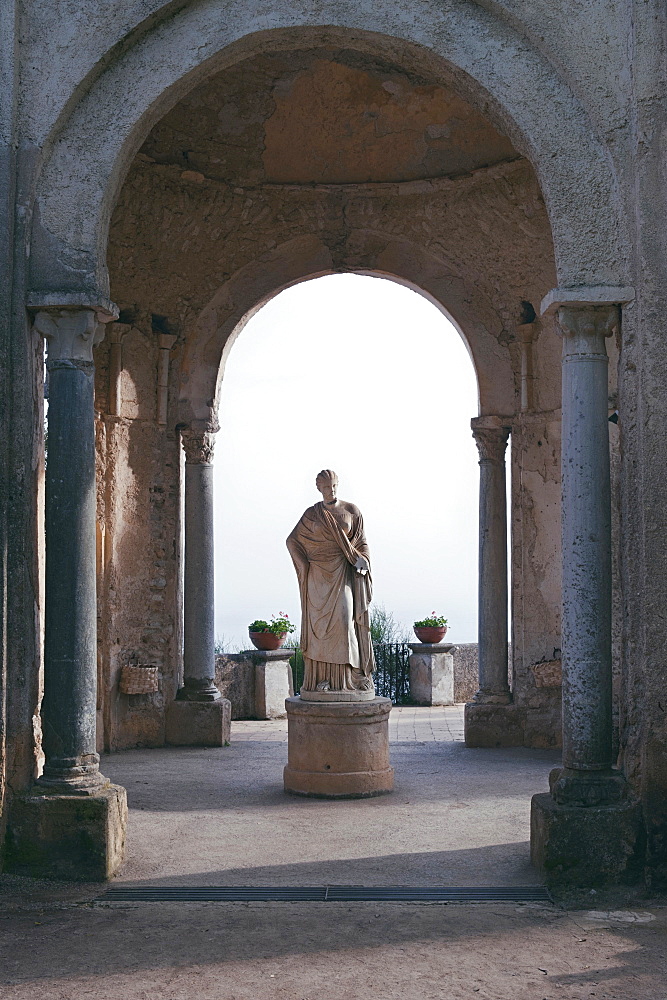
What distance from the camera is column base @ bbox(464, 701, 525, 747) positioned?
34.3ft

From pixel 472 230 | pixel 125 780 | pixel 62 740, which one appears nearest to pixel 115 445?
pixel 125 780

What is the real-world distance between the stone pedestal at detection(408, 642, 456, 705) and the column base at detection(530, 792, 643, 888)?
7853mm

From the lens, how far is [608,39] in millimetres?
6121

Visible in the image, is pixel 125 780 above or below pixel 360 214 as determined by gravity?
below

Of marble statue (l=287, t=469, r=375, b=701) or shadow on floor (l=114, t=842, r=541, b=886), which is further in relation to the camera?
marble statue (l=287, t=469, r=375, b=701)

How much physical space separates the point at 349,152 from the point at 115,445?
12.5 feet

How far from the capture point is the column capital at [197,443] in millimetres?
10984

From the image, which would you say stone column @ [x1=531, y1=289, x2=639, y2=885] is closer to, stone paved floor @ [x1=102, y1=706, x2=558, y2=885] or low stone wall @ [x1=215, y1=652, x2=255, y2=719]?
stone paved floor @ [x1=102, y1=706, x2=558, y2=885]

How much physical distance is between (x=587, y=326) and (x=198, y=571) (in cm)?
596

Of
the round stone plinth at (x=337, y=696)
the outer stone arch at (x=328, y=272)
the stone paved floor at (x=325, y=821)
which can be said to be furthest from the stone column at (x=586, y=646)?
the outer stone arch at (x=328, y=272)

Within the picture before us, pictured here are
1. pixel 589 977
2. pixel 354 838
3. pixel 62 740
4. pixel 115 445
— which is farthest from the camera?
pixel 115 445

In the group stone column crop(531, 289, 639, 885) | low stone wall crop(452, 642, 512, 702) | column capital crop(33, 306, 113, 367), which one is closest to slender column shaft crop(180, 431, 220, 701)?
low stone wall crop(452, 642, 512, 702)

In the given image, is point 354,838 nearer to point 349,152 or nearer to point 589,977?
point 589,977

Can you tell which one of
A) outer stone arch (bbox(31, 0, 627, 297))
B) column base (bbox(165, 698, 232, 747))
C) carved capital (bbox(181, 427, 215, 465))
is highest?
outer stone arch (bbox(31, 0, 627, 297))
